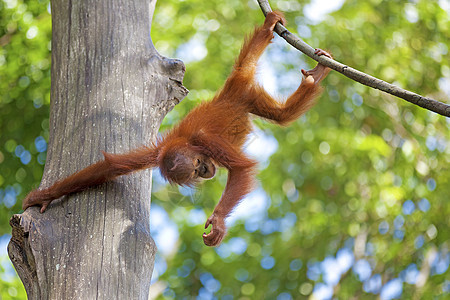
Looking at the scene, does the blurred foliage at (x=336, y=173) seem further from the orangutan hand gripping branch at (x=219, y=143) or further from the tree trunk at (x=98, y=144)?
the tree trunk at (x=98, y=144)

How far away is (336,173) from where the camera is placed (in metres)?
7.84

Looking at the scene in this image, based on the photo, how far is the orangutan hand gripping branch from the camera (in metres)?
2.80

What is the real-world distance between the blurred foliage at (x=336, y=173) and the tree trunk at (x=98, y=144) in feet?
10.9

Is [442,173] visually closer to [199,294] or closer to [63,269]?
[199,294]

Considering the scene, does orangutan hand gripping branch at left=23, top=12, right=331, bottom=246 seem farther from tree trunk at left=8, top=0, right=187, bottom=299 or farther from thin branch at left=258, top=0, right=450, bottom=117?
thin branch at left=258, top=0, right=450, bottom=117

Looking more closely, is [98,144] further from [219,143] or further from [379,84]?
[379,84]

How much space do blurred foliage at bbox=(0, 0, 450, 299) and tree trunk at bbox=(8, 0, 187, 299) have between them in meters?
3.32

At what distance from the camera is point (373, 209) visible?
7.59 m

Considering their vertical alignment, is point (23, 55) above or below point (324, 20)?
above

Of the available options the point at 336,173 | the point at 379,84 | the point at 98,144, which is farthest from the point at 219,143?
the point at 336,173

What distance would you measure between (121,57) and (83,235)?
3.48 feet

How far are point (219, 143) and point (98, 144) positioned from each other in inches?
27.6

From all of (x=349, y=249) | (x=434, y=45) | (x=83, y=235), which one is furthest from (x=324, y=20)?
(x=83, y=235)

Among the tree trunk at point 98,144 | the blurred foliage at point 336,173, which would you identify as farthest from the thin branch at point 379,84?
the blurred foliage at point 336,173
